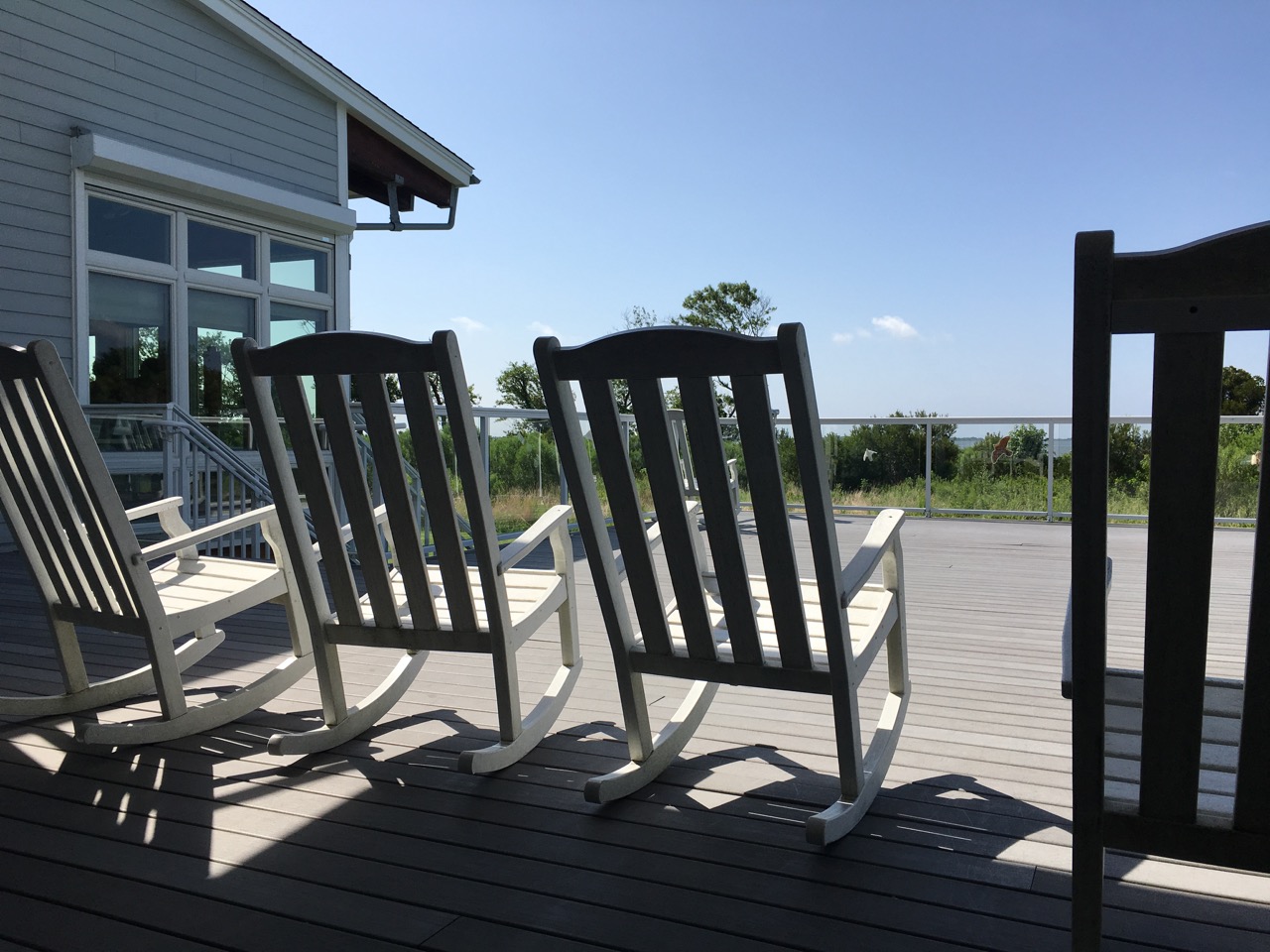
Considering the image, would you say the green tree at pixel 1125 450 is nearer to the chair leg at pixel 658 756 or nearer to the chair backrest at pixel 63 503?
the chair leg at pixel 658 756

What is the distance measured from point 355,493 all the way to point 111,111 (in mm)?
6050

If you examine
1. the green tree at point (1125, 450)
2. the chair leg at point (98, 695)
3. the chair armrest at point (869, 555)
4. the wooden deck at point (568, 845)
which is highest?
the green tree at point (1125, 450)

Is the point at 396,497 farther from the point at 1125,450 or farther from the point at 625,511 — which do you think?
the point at 1125,450

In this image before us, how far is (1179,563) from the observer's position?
1.07 meters

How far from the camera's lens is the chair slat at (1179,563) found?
1024 mm

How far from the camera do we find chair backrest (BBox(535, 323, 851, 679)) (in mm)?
1721

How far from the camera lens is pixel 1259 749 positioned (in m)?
1.11

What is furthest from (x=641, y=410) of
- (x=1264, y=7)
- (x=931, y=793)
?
(x=1264, y=7)

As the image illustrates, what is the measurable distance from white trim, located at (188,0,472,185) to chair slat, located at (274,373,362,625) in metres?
6.63

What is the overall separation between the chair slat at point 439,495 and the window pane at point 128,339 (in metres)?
5.54

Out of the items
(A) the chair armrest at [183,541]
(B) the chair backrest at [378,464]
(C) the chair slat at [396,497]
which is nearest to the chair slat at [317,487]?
(B) the chair backrest at [378,464]

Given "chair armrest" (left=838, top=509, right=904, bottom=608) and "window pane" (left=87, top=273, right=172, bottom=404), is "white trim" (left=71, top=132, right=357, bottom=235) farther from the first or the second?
"chair armrest" (left=838, top=509, right=904, bottom=608)

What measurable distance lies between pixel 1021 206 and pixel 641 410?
5205 centimetres

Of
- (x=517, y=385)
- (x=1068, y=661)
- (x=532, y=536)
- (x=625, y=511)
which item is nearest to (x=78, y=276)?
(x=532, y=536)
